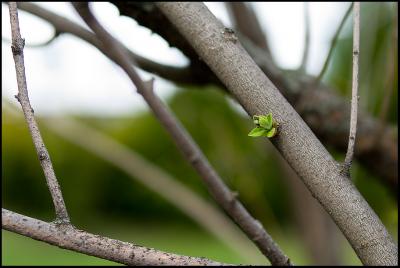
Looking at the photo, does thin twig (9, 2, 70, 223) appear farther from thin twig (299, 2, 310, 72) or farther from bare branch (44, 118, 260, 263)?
bare branch (44, 118, 260, 263)

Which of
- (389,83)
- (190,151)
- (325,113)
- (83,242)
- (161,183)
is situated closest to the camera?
(83,242)

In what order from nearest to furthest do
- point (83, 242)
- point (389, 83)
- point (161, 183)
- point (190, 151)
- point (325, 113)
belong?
point (83, 242) → point (190, 151) → point (389, 83) → point (325, 113) → point (161, 183)

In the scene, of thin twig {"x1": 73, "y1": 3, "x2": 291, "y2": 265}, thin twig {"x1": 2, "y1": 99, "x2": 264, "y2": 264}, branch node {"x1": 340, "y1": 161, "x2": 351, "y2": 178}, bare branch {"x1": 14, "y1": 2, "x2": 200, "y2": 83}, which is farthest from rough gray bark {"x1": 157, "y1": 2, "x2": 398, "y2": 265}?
thin twig {"x1": 2, "y1": 99, "x2": 264, "y2": 264}

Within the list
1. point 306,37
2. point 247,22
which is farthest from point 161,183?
point 306,37

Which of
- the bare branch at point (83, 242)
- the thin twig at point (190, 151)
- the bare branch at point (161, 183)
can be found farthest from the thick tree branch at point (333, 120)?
the bare branch at point (83, 242)

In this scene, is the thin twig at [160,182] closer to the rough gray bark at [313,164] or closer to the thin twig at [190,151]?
the thin twig at [190,151]

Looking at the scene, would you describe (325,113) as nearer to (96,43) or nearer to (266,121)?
(96,43)
